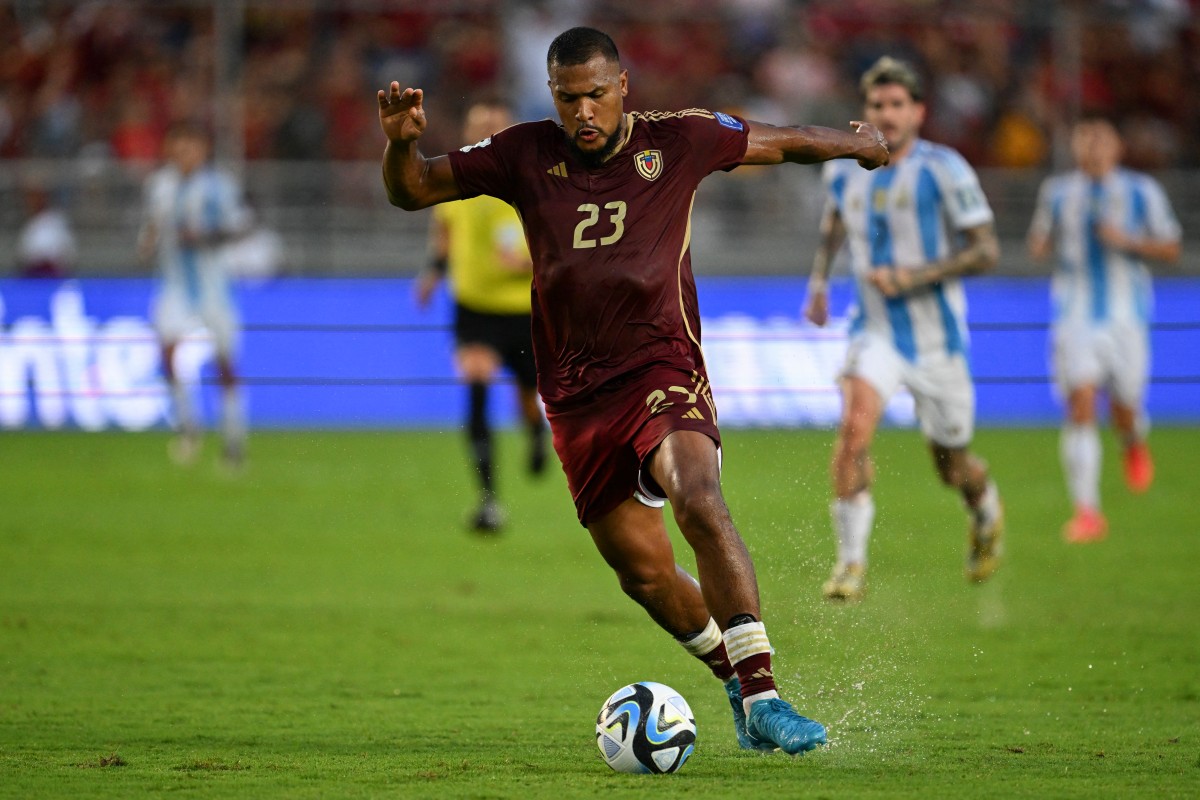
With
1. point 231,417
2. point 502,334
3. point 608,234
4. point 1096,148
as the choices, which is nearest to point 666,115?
point 608,234

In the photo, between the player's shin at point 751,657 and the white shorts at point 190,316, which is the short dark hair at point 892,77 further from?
the white shorts at point 190,316

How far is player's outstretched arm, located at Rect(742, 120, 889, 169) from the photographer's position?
5.71m

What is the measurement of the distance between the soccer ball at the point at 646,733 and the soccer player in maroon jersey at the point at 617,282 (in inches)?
8.4

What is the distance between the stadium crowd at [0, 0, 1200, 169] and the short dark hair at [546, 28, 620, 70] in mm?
12928

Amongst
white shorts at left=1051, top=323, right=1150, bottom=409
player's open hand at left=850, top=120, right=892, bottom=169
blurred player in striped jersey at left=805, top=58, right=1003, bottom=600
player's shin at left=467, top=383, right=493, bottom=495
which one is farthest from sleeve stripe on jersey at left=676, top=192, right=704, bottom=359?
white shorts at left=1051, top=323, right=1150, bottom=409

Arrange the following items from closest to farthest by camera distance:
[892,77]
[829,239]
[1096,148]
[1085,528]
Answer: [892,77], [829,239], [1085,528], [1096,148]

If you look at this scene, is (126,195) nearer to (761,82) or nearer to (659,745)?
(761,82)

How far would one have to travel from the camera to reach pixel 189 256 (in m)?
15.2

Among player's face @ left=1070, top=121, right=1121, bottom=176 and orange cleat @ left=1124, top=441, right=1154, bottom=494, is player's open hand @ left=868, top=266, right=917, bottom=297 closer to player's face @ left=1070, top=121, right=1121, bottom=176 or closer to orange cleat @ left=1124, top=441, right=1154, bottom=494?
player's face @ left=1070, top=121, right=1121, bottom=176

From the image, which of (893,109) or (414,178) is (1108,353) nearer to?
(893,109)

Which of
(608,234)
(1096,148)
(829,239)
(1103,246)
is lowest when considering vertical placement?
(1103,246)

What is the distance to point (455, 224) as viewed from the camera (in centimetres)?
1198

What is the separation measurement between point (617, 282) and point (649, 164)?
17.6 inches

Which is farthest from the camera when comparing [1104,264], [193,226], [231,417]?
[193,226]
